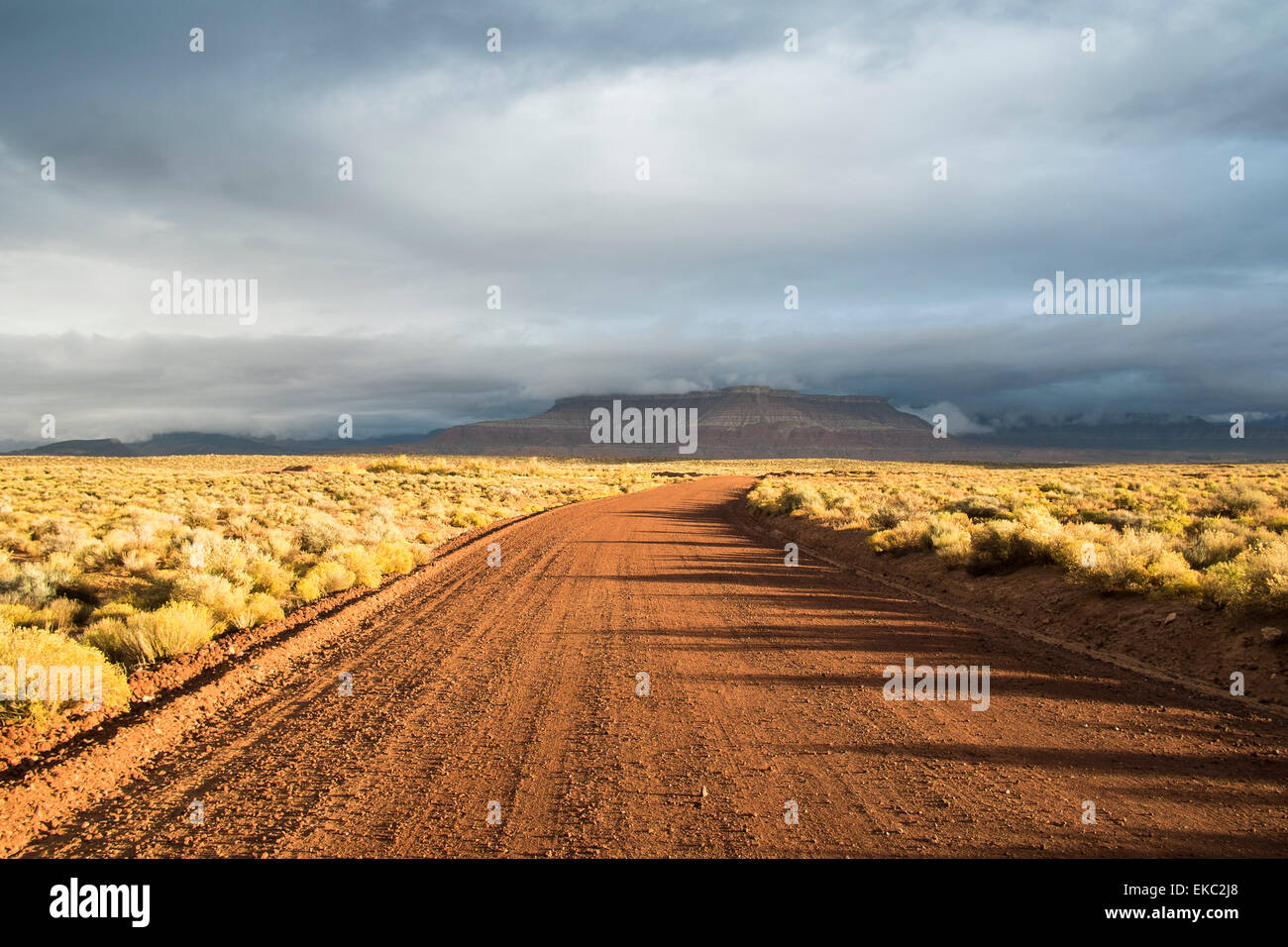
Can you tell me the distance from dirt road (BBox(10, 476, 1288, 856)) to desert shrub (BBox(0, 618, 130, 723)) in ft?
3.55

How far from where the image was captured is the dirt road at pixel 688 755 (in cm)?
409

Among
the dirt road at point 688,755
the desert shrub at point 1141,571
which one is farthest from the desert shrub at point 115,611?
the desert shrub at point 1141,571

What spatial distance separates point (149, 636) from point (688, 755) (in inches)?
263

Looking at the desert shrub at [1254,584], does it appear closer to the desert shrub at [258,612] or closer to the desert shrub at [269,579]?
the desert shrub at [258,612]

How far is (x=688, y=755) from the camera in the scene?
17.3 ft

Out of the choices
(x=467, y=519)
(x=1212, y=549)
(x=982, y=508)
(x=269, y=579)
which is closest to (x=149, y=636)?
(x=269, y=579)

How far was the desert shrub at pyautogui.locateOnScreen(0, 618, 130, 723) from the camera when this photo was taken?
233 inches

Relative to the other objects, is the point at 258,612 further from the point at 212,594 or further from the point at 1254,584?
the point at 1254,584

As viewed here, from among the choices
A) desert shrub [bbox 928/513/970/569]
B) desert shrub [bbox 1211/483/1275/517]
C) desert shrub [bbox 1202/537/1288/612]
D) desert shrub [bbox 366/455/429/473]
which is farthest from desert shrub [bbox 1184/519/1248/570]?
desert shrub [bbox 366/455/429/473]

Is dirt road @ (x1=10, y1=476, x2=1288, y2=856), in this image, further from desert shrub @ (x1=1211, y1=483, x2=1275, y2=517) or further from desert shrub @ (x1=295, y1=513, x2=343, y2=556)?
desert shrub @ (x1=1211, y1=483, x2=1275, y2=517)

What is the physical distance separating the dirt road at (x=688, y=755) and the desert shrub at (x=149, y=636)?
114 centimetres

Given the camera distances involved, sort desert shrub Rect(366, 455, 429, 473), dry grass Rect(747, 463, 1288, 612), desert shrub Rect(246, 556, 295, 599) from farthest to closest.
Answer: desert shrub Rect(366, 455, 429, 473), desert shrub Rect(246, 556, 295, 599), dry grass Rect(747, 463, 1288, 612)

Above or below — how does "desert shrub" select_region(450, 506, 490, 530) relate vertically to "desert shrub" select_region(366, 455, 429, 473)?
below

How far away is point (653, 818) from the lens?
4.25 meters
